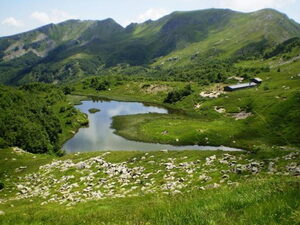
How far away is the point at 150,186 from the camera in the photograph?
36.5 metres

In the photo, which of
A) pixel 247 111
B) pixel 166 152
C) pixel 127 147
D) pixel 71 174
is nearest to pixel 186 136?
pixel 127 147

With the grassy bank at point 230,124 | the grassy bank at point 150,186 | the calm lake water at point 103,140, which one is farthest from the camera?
the calm lake water at point 103,140

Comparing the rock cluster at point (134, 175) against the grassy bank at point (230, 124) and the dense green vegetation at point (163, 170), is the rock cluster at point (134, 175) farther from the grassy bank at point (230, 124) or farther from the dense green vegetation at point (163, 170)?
the grassy bank at point (230, 124)

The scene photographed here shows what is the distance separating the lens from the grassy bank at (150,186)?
9.57 m

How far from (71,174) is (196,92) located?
139 meters

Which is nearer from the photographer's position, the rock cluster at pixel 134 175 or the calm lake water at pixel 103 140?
the rock cluster at pixel 134 175

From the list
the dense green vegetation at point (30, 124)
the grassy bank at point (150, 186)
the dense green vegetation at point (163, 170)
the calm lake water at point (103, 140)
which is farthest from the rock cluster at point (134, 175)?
the calm lake water at point (103, 140)

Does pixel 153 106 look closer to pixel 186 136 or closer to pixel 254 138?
pixel 186 136

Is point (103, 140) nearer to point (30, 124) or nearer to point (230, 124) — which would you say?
point (30, 124)

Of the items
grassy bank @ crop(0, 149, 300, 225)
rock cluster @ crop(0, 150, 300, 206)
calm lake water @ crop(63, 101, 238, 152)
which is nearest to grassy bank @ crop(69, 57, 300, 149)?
calm lake water @ crop(63, 101, 238, 152)

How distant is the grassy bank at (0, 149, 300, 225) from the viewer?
9.57 metres

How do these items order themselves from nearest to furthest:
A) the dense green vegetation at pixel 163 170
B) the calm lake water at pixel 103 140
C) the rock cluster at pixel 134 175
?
1. the dense green vegetation at pixel 163 170
2. the rock cluster at pixel 134 175
3. the calm lake water at pixel 103 140

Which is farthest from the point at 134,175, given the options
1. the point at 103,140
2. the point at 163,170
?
the point at 103,140

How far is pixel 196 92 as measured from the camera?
180 meters
